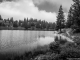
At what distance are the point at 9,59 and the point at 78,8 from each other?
2825cm

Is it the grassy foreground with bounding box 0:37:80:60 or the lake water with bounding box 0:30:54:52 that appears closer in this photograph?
the grassy foreground with bounding box 0:37:80:60

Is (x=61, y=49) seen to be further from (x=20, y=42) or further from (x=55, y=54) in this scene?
(x=20, y=42)

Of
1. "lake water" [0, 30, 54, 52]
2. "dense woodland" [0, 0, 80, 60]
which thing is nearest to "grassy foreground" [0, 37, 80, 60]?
"dense woodland" [0, 0, 80, 60]

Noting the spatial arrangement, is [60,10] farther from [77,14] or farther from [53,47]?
[53,47]

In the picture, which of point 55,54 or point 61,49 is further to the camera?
point 61,49

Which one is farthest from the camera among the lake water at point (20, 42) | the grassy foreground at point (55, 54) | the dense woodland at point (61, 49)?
the lake water at point (20, 42)

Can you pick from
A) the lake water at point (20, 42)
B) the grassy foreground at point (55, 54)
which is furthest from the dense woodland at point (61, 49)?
the lake water at point (20, 42)

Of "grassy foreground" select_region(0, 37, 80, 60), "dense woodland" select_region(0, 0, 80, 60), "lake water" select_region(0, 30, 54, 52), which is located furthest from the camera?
"lake water" select_region(0, 30, 54, 52)

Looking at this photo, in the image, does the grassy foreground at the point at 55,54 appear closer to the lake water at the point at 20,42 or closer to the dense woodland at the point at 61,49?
the dense woodland at the point at 61,49

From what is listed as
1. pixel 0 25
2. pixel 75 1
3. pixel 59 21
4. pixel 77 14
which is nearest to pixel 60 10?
pixel 59 21

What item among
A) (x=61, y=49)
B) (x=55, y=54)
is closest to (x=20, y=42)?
(x=61, y=49)

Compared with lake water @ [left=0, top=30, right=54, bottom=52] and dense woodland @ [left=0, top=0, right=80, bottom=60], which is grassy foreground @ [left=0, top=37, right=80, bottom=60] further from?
lake water @ [left=0, top=30, right=54, bottom=52]

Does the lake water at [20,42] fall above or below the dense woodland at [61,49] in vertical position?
below

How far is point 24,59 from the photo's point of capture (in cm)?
1084
